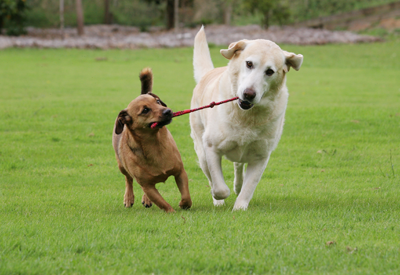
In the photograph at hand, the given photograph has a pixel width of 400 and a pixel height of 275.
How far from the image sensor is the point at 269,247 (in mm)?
4121

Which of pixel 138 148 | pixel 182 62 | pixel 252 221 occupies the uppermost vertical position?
pixel 138 148

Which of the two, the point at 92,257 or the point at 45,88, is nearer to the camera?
the point at 92,257

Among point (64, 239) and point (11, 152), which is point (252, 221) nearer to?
point (64, 239)

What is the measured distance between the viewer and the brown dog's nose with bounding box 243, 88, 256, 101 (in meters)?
4.99

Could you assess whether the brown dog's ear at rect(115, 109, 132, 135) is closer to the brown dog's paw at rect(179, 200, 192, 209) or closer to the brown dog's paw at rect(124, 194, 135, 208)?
the brown dog's paw at rect(179, 200, 192, 209)

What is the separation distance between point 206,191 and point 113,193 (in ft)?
4.58

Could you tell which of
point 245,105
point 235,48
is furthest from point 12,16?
point 245,105

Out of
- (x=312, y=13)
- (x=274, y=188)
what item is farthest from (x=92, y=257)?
(x=312, y=13)

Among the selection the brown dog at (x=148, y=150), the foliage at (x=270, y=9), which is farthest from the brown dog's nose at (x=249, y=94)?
the foliage at (x=270, y=9)

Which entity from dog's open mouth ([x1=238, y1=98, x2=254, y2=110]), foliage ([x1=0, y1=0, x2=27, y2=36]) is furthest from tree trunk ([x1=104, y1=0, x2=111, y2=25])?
dog's open mouth ([x1=238, y1=98, x2=254, y2=110])

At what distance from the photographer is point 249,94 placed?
4996mm

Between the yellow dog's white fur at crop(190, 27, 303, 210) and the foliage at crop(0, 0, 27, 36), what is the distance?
3687 centimetres

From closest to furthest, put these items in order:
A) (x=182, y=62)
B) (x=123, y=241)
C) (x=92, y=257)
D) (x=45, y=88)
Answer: (x=92, y=257) < (x=123, y=241) < (x=45, y=88) < (x=182, y=62)

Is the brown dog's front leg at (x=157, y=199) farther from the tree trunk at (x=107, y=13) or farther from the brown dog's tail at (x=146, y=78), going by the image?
the tree trunk at (x=107, y=13)
